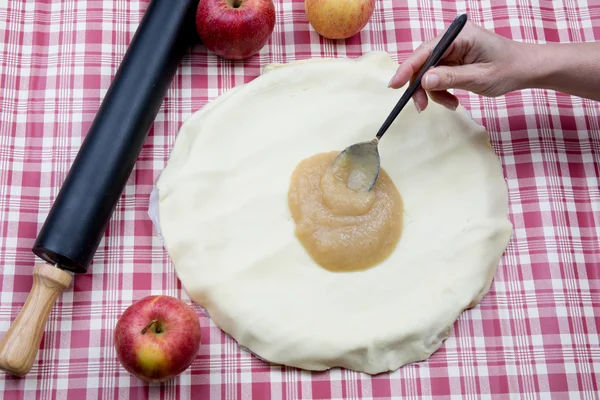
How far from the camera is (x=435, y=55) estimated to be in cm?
121

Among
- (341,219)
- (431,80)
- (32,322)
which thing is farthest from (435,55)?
(32,322)

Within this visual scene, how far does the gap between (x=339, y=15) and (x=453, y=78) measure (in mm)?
335

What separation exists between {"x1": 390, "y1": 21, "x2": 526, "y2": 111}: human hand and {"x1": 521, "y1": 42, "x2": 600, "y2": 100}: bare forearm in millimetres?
26

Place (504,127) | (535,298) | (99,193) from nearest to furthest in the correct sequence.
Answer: (99,193)
(535,298)
(504,127)

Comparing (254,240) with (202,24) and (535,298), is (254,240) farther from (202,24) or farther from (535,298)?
(535,298)

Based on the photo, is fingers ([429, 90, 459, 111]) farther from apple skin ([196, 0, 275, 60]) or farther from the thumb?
apple skin ([196, 0, 275, 60])

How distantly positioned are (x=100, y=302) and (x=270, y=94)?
0.60 metres

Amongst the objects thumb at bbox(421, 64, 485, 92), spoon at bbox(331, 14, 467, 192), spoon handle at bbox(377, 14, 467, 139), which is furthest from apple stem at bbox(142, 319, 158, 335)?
thumb at bbox(421, 64, 485, 92)

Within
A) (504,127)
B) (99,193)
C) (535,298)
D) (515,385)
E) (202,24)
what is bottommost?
(515,385)

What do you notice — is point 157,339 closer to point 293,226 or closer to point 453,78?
point 293,226

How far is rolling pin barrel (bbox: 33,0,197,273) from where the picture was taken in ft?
4.05

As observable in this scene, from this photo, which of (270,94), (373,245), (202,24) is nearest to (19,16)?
(202,24)

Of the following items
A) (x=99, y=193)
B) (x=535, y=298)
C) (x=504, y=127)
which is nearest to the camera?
(x=99, y=193)

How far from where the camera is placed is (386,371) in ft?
4.26
